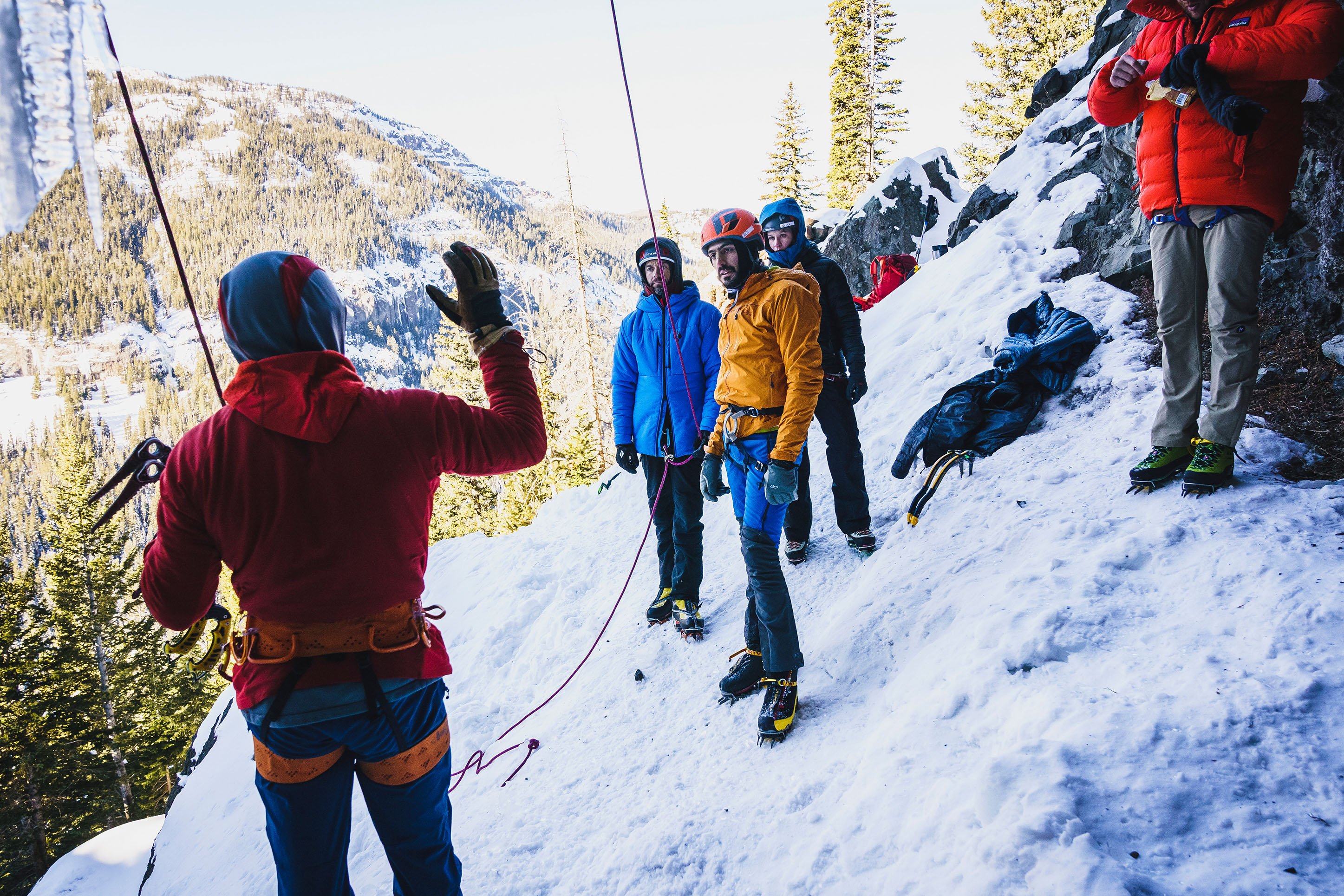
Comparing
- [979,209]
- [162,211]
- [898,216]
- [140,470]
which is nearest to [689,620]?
[140,470]

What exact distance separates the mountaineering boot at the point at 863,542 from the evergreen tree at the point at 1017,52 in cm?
2716

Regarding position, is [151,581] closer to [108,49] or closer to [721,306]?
[108,49]

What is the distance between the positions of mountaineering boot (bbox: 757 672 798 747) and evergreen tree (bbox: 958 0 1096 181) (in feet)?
95.1

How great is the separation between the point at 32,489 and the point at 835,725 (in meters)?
161

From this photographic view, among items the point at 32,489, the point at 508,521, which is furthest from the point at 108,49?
the point at 32,489

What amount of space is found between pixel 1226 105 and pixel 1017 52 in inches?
1298

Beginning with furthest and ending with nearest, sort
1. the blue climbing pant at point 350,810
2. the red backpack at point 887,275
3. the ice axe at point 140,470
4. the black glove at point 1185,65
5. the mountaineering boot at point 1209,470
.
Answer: the red backpack at point 887,275
the mountaineering boot at point 1209,470
the black glove at point 1185,65
the ice axe at point 140,470
the blue climbing pant at point 350,810

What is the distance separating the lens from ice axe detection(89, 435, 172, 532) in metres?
2.01

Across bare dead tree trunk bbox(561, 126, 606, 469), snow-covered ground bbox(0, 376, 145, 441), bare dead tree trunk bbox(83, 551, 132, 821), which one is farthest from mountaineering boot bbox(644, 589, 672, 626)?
snow-covered ground bbox(0, 376, 145, 441)

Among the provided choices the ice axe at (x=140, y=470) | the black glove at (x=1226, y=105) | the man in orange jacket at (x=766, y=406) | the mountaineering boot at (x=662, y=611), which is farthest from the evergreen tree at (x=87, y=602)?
the black glove at (x=1226, y=105)

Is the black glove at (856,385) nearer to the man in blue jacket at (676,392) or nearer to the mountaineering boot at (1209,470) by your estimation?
the man in blue jacket at (676,392)

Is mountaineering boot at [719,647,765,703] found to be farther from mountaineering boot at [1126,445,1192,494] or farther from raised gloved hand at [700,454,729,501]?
mountaineering boot at [1126,445,1192,494]

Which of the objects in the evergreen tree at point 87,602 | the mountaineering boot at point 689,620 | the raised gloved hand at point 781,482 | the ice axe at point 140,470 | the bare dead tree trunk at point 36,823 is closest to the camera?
the ice axe at point 140,470

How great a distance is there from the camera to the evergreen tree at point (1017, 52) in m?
25.3
